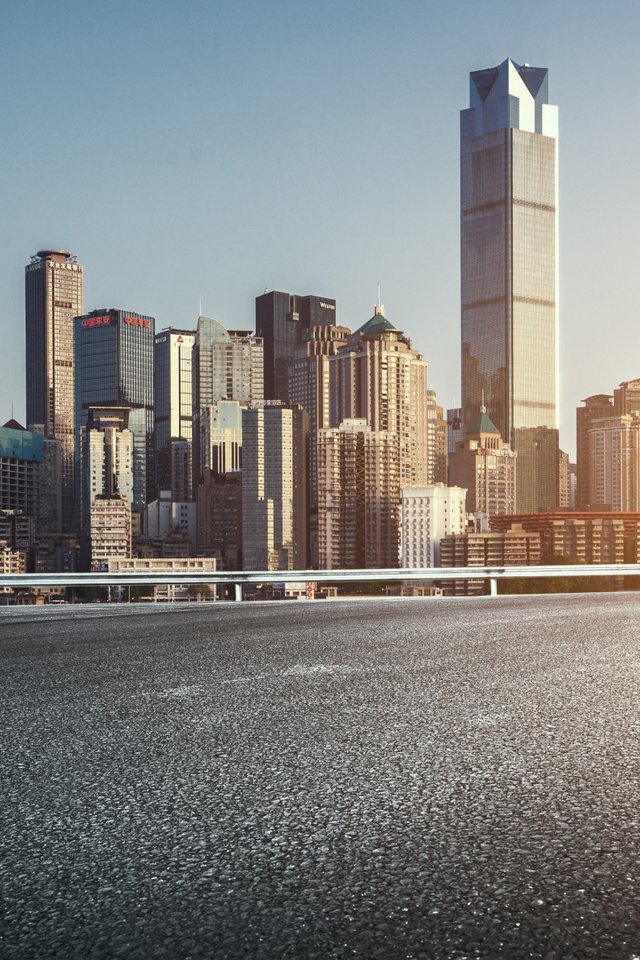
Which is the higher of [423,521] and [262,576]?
[423,521]

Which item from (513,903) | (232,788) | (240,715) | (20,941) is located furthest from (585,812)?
(240,715)

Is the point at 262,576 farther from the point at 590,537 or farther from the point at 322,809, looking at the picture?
the point at 590,537

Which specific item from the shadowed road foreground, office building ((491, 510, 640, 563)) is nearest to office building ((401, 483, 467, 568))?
office building ((491, 510, 640, 563))

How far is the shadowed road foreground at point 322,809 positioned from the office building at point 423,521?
17768 cm

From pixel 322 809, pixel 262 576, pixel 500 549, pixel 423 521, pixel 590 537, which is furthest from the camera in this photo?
pixel 423 521

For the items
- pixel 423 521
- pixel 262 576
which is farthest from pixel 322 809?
pixel 423 521

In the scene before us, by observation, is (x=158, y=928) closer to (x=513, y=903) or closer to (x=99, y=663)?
(x=513, y=903)

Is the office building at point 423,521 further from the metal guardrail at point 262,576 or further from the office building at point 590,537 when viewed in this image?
the metal guardrail at point 262,576

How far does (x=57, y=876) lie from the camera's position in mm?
4227

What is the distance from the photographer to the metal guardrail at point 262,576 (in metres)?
23.2

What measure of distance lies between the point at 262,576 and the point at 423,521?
549 ft

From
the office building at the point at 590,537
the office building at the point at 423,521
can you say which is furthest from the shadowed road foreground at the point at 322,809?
the office building at the point at 423,521

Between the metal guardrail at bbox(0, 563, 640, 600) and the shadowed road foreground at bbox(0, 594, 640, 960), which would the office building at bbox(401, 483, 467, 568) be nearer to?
the metal guardrail at bbox(0, 563, 640, 600)

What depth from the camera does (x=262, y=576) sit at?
24469mm
